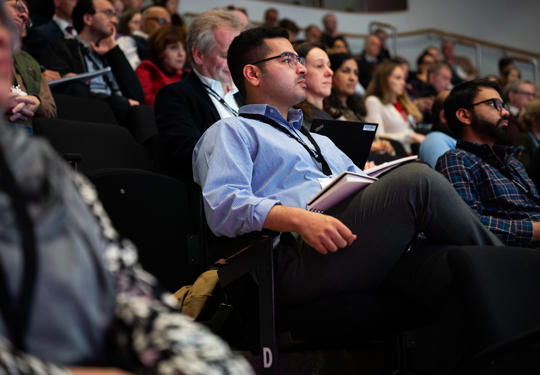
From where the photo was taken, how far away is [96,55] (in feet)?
11.4

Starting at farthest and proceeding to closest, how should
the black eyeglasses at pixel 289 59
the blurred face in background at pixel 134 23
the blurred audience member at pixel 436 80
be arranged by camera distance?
the blurred audience member at pixel 436 80
the blurred face in background at pixel 134 23
the black eyeglasses at pixel 289 59

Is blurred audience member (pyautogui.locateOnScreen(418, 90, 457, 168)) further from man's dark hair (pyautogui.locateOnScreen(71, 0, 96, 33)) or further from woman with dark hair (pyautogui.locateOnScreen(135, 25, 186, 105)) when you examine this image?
man's dark hair (pyautogui.locateOnScreen(71, 0, 96, 33))

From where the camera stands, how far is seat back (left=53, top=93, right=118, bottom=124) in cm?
270

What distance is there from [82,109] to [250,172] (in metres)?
1.38

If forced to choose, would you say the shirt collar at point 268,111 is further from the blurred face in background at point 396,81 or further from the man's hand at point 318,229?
the blurred face in background at point 396,81

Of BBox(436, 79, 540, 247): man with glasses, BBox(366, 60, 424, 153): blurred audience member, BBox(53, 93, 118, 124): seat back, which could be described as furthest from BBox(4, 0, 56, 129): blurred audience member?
BBox(366, 60, 424, 153): blurred audience member

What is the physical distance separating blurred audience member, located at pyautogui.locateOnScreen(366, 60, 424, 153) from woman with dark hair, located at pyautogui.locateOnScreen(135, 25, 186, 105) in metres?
1.28

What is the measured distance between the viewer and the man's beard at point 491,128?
91.7 inches

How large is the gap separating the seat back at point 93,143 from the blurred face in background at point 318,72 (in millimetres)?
836

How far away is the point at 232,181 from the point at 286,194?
6.5 inches

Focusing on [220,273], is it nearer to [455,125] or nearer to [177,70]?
[455,125]

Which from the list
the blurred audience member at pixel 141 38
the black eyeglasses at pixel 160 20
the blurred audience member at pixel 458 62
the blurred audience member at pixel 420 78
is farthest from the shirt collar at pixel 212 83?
the blurred audience member at pixel 458 62

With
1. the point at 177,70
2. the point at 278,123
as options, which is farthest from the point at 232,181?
the point at 177,70

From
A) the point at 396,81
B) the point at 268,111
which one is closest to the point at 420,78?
the point at 396,81
